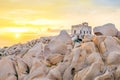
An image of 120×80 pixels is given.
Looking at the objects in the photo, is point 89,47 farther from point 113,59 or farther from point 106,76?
point 106,76

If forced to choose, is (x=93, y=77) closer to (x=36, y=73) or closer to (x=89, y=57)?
(x=89, y=57)

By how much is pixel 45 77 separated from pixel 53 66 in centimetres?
294

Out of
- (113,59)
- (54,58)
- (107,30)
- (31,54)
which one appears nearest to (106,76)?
(113,59)

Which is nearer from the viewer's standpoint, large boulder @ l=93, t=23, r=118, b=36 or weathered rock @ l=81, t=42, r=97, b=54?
weathered rock @ l=81, t=42, r=97, b=54

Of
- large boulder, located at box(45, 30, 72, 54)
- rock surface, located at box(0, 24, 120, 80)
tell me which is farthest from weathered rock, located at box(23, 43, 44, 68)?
large boulder, located at box(45, 30, 72, 54)

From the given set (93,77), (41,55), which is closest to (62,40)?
(41,55)

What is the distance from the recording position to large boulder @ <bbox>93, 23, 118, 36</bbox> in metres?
46.6

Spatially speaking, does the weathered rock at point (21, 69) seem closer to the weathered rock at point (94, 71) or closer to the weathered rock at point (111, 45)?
the weathered rock at point (94, 71)

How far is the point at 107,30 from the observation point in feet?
154

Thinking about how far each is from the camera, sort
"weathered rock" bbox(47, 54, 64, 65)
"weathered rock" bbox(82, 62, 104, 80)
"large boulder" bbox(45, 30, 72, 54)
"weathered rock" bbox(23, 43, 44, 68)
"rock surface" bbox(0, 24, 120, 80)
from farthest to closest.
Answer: "weathered rock" bbox(23, 43, 44, 68), "large boulder" bbox(45, 30, 72, 54), "weathered rock" bbox(47, 54, 64, 65), "rock surface" bbox(0, 24, 120, 80), "weathered rock" bbox(82, 62, 104, 80)

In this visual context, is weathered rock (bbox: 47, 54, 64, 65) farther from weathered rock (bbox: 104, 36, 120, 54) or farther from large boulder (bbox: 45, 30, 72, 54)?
weathered rock (bbox: 104, 36, 120, 54)

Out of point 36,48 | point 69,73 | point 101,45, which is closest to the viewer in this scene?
point 69,73

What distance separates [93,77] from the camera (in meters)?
35.7

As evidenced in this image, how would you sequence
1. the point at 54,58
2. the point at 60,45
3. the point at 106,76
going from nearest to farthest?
the point at 106,76, the point at 54,58, the point at 60,45
